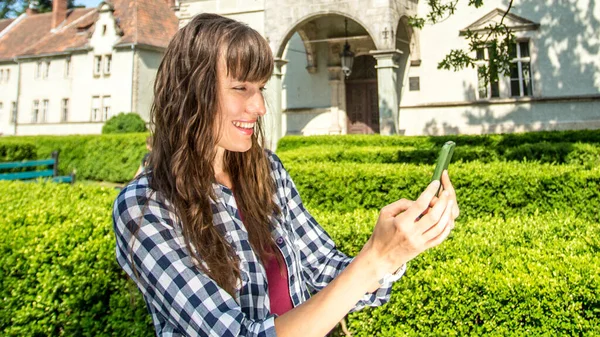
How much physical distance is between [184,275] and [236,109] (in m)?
0.60

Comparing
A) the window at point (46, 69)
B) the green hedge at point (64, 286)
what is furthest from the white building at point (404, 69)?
the green hedge at point (64, 286)

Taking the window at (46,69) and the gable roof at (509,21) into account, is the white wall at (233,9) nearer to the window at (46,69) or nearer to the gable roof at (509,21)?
the gable roof at (509,21)

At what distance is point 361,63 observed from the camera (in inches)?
848

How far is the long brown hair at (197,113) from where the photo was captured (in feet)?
4.62

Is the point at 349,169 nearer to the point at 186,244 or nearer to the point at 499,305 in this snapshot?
the point at 499,305

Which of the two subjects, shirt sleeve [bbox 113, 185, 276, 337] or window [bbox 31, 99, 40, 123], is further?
window [bbox 31, 99, 40, 123]

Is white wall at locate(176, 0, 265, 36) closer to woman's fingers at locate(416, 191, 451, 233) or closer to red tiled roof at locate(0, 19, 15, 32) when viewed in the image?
woman's fingers at locate(416, 191, 451, 233)

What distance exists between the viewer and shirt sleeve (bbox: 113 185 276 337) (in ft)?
3.91

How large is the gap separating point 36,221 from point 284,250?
9.90ft

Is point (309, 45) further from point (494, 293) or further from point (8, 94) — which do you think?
point (8, 94)

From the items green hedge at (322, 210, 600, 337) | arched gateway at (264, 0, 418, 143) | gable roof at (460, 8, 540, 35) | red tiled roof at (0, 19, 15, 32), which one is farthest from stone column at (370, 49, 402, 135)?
red tiled roof at (0, 19, 15, 32)

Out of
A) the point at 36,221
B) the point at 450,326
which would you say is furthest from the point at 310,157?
the point at 450,326

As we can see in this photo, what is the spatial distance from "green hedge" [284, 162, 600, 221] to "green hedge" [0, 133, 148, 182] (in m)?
11.1

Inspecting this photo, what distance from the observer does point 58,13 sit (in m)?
35.6
